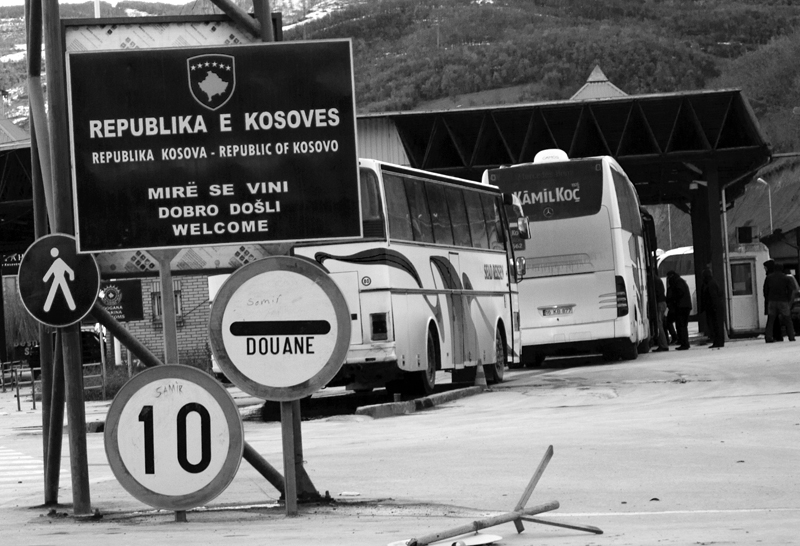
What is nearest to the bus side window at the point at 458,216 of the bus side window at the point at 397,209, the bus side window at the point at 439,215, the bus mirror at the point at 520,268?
the bus side window at the point at 439,215

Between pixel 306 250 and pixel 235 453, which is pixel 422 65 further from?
pixel 235 453

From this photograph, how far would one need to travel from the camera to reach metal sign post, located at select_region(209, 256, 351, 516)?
7.50 meters

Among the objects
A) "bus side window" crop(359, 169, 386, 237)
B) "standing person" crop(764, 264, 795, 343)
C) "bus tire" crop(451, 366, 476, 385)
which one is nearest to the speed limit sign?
"bus side window" crop(359, 169, 386, 237)

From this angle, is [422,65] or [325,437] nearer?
[325,437]

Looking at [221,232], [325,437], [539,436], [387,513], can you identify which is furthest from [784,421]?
[221,232]

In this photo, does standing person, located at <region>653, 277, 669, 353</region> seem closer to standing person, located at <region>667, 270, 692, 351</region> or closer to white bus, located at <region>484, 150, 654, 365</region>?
standing person, located at <region>667, 270, 692, 351</region>

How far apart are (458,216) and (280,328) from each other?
1477 cm

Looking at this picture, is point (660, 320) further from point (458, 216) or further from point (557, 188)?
point (458, 216)

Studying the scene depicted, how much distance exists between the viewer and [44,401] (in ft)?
31.6

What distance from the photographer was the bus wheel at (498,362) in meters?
23.3

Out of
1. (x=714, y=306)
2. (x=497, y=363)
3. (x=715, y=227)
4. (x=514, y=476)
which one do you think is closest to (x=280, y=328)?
(x=514, y=476)

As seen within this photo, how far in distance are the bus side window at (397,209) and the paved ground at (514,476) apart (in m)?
2.45

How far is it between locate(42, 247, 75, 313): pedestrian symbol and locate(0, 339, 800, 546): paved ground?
1326mm

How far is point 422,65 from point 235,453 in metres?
149
